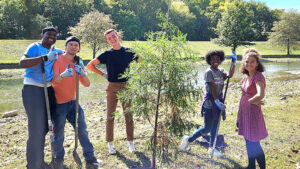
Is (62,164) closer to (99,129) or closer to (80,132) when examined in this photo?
(80,132)

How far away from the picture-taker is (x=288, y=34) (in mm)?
44469

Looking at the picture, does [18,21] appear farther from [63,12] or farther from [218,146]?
[218,146]

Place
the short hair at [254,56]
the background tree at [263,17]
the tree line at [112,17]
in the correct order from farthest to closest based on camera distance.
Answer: the background tree at [263,17] → the tree line at [112,17] → the short hair at [254,56]

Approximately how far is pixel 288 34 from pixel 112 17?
3760cm

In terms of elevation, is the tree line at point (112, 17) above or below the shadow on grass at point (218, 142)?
above

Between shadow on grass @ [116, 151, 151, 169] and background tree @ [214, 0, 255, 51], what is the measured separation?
133ft

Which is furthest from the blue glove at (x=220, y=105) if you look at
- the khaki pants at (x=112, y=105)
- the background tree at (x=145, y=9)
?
the background tree at (x=145, y=9)

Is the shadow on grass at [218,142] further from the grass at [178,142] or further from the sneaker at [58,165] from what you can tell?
the sneaker at [58,165]

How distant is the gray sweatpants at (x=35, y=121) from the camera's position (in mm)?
3891

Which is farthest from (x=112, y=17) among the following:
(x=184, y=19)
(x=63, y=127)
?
(x=63, y=127)

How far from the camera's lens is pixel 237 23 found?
42.8 metres

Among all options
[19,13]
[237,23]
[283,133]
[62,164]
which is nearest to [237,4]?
[237,23]

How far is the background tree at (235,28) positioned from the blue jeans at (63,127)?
41059 millimetres

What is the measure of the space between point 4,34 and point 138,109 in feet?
153
